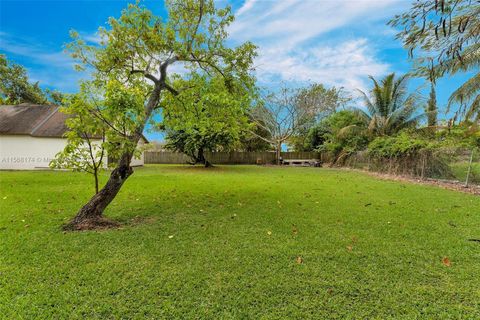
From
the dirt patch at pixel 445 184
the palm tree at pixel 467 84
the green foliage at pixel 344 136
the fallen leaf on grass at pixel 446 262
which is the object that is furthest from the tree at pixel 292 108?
the fallen leaf on grass at pixel 446 262

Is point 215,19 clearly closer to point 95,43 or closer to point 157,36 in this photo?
point 157,36

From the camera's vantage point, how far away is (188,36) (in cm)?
534

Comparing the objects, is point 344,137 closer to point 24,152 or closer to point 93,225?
point 93,225

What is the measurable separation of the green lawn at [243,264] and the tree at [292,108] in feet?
56.7

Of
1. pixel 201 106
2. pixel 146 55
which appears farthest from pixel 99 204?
pixel 146 55

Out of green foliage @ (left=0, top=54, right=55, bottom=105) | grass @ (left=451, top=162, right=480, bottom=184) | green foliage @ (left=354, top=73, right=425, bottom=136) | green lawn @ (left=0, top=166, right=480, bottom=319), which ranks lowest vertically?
green lawn @ (left=0, top=166, right=480, bottom=319)

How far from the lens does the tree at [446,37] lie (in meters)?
3.25

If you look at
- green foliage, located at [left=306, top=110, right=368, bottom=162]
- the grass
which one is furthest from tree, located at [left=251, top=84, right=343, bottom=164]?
the grass

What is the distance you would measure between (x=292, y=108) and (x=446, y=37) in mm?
17213

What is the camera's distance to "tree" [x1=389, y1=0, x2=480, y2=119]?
3.25 metres

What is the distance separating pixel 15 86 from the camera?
20.3m

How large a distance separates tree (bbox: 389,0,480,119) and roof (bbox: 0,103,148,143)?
1277 cm

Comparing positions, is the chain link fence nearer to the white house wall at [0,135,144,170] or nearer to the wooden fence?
the wooden fence

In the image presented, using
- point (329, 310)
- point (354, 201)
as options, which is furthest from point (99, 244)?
point (354, 201)
